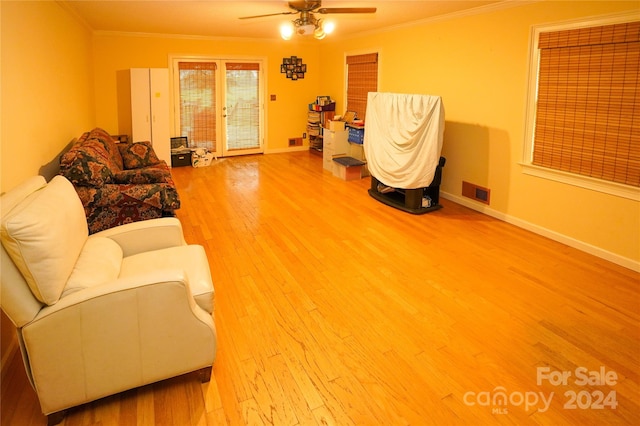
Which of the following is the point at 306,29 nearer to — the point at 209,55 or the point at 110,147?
the point at 110,147

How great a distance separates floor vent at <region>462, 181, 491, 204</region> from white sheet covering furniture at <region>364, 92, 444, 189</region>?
660 millimetres

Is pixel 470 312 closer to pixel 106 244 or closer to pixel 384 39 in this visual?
pixel 106 244

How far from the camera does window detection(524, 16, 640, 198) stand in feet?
11.1

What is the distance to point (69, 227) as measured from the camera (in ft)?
6.46

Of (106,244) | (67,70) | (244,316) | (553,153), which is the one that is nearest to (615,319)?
(553,153)

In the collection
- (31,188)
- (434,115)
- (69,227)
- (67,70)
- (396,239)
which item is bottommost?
(396,239)

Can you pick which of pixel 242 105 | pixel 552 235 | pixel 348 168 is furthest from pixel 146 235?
pixel 242 105

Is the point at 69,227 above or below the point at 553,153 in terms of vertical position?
below

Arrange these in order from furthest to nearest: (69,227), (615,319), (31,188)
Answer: (615,319) < (31,188) < (69,227)

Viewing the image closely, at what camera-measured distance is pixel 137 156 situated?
5.18 metres

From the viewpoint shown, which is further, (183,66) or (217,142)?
(217,142)

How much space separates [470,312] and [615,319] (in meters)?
0.93

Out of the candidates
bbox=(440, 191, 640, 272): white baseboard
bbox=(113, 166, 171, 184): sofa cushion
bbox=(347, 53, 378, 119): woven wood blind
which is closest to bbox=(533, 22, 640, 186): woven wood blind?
bbox=(440, 191, 640, 272): white baseboard

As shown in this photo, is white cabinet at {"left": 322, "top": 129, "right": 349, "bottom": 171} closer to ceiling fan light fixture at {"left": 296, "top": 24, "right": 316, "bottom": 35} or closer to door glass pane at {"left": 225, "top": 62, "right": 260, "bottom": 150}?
door glass pane at {"left": 225, "top": 62, "right": 260, "bottom": 150}
